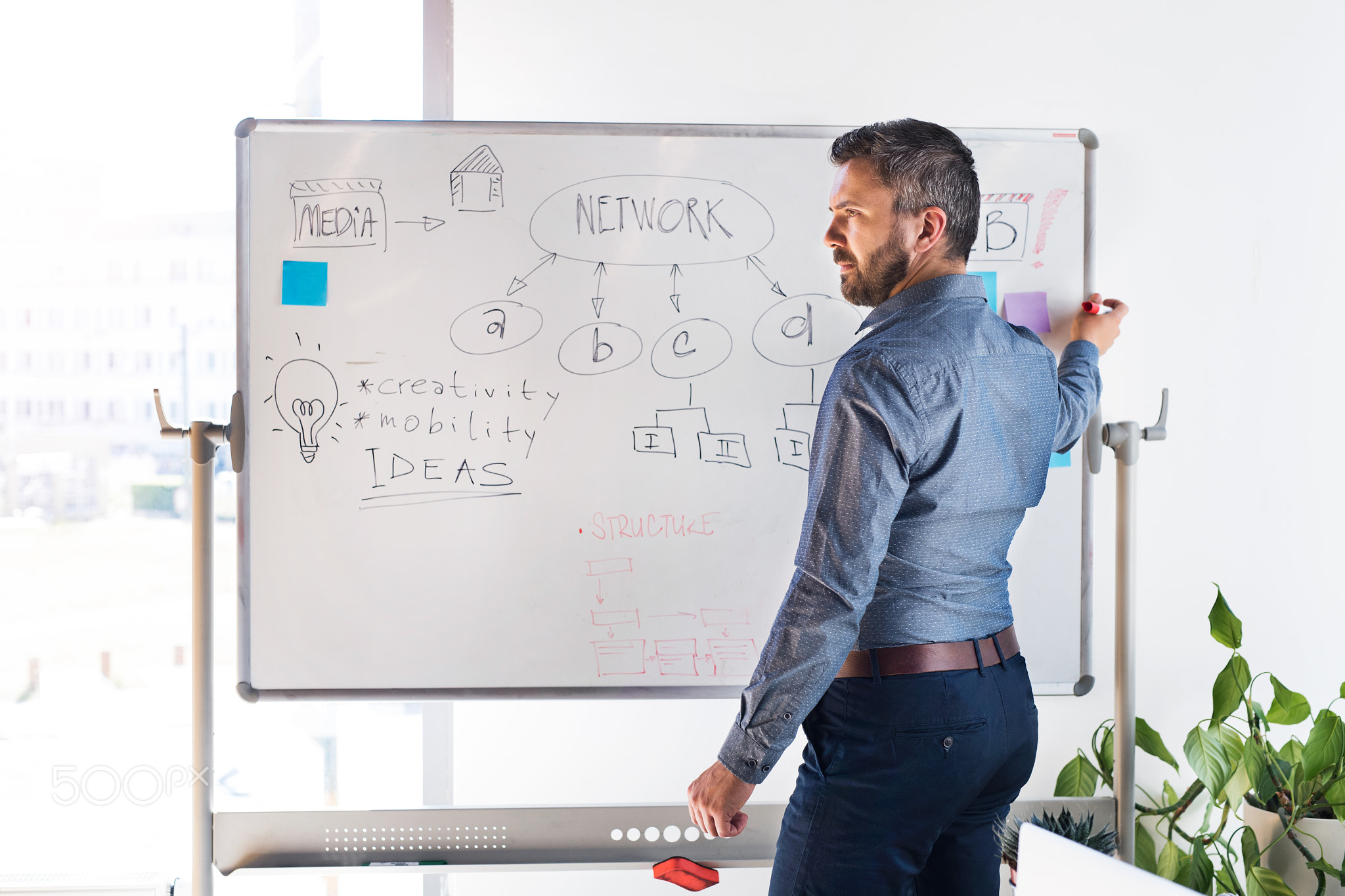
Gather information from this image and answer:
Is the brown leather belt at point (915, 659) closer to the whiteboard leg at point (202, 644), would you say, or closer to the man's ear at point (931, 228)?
the man's ear at point (931, 228)

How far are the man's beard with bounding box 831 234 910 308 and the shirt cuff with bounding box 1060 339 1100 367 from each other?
1.58 feet

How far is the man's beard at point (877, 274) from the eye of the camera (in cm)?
111

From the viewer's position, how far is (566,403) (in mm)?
1434

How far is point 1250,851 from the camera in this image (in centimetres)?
143

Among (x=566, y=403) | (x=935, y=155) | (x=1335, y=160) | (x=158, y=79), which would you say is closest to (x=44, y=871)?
(x=566, y=403)

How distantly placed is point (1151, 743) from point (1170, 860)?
0.21 metres

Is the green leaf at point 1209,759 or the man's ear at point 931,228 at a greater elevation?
the man's ear at point 931,228

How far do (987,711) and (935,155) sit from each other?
765mm

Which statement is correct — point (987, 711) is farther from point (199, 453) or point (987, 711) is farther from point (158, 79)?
point (158, 79)

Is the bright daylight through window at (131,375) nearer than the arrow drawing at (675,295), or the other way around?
the arrow drawing at (675,295)

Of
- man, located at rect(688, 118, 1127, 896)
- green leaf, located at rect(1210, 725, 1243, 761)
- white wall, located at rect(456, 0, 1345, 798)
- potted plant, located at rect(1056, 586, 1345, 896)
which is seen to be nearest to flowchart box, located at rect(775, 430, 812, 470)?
man, located at rect(688, 118, 1127, 896)

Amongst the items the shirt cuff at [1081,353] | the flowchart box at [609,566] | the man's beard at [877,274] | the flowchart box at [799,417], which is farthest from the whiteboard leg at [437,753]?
the shirt cuff at [1081,353]

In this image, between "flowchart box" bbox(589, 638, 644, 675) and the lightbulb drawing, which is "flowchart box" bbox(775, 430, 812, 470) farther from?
the lightbulb drawing

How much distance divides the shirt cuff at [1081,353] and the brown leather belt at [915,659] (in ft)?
2.01
